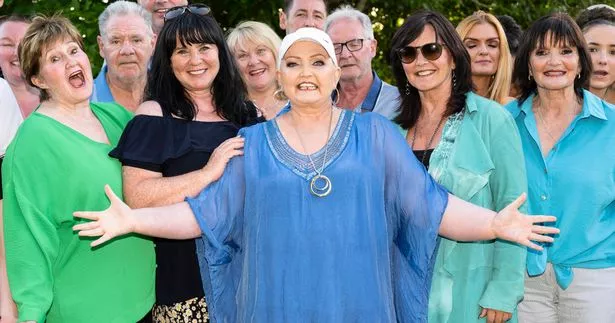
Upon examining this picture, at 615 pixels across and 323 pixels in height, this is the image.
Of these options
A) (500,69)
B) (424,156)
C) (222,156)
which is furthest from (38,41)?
(500,69)

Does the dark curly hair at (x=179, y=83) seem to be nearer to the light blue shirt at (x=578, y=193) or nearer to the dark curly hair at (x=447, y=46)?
the dark curly hair at (x=447, y=46)

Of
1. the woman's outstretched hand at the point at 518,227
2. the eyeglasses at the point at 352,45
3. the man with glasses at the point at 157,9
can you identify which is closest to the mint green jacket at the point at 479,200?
the woman's outstretched hand at the point at 518,227

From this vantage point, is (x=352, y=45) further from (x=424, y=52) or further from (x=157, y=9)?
(x=424, y=52)

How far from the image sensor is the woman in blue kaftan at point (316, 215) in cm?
348

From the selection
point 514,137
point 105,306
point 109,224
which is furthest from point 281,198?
point 514,137

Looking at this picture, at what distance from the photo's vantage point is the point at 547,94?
4461 millimetres

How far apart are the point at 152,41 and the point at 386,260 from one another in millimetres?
2625

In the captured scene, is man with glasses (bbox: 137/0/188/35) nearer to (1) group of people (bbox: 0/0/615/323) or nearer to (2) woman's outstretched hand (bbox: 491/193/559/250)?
(1) group of people (bbox: 0/0/615/323)

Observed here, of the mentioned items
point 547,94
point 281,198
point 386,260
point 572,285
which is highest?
point 547,94

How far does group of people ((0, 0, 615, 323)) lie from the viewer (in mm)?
3514

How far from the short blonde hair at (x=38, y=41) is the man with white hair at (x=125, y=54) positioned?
1231mm

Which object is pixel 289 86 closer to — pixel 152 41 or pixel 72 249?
pixel 72 249

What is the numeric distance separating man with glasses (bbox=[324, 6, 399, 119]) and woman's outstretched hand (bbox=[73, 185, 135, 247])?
2.45 m

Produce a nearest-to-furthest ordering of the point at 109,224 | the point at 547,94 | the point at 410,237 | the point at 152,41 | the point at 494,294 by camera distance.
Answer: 1. the point at 109,224
2. the point at 410,237
3. the point at 494,294
4. the point at 547,94
5. the point at 152,41
